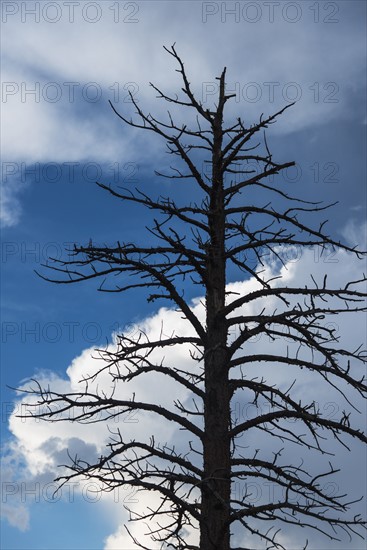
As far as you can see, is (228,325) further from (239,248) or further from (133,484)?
(133,484)

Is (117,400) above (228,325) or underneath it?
underneath

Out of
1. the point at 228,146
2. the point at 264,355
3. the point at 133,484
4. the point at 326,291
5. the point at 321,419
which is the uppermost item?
the point at 228,146

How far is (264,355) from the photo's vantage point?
10406 millimetres

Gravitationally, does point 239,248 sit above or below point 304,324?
above

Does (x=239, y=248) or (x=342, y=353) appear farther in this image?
(x=239, y=248)

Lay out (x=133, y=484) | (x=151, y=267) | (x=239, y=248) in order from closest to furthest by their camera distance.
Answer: (x=133, y=484) < (x=151, y=267) < (x=239, y=248)

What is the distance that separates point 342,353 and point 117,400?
306 centimetres

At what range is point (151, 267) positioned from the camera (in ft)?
34.5

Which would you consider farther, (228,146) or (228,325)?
(228,146)

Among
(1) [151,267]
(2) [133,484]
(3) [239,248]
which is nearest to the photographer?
(2) [133,484]

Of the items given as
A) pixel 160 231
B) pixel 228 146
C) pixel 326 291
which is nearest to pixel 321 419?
pixel 326 291

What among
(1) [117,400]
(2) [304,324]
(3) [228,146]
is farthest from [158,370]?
(3) [228,146]

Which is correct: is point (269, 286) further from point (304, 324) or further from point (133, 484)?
point (133, 484)

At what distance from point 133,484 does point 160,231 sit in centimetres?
329
